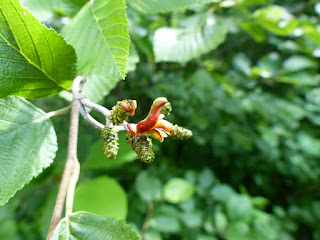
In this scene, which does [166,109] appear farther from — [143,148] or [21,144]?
[21,144]

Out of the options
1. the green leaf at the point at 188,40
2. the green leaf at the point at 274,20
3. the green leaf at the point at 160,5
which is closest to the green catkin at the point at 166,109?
the green leaf at the point at 160,5

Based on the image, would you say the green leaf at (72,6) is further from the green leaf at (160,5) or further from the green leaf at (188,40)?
the green leaf at (188,40)

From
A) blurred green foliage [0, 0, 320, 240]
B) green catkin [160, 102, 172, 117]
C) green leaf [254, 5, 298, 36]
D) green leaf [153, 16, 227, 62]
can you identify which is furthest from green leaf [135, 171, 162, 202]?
green catkin [160, 102, 172, 117]

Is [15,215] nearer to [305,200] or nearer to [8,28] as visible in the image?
[8,28]

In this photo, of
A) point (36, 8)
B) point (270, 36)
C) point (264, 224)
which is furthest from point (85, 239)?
point (270, 36)

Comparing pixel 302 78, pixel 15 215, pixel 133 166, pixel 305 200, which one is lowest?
pixel 305 200

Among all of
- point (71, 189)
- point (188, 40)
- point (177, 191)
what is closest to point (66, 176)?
point (71, 189)

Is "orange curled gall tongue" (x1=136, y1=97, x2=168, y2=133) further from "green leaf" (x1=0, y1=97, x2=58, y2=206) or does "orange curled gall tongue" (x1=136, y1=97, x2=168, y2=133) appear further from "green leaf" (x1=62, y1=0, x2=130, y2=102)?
"green leaf" (x1=0, y1=97, x2=58, y2=206)
